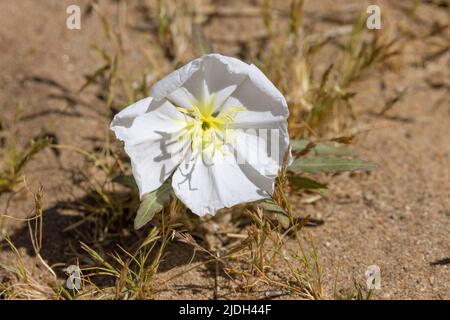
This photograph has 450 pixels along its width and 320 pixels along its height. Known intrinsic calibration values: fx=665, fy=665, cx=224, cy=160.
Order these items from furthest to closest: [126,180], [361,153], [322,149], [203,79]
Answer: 1. [361,153]
2. [322,149]
3. [126,180]
4. [203,79]

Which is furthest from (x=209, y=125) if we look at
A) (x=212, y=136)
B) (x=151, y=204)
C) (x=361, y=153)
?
(x=361, y=153)

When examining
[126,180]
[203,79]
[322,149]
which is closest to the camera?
[203,79]

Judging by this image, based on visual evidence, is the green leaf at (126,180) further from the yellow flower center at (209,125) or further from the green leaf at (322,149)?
the green leaf at (322,149)

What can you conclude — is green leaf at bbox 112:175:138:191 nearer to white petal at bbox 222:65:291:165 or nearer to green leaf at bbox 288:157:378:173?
white petal at bbox 222:65:291:165

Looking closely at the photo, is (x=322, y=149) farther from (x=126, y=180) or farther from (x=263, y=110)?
(x=126, y=180)

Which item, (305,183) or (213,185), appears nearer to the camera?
(213,185)
